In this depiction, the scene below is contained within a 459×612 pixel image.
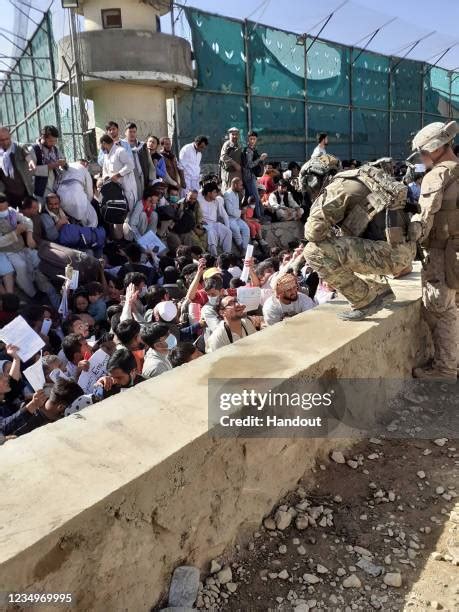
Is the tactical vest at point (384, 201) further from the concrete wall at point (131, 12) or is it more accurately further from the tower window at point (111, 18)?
the tower window at point (111, 18)

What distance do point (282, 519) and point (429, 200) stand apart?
233 cm

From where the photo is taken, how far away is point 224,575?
2.08 meters

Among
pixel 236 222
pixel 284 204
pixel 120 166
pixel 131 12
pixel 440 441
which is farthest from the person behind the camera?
pixel 131 12

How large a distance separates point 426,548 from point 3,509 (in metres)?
1.77

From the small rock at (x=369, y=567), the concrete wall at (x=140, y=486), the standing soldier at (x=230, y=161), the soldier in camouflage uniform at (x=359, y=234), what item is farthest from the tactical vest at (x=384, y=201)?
the standing soldier at (x=230, y=161)

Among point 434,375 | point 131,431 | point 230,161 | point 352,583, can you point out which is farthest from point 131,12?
point 352,583

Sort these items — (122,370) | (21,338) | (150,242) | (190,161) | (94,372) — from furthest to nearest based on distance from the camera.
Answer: (190,161) < (150,242) < (94,372) < (21,338) < (122,370)

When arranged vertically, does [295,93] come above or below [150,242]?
above

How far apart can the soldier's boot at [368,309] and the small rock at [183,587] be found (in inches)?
80.7

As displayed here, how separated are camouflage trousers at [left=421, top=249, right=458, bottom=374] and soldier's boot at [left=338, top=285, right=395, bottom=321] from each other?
289mm

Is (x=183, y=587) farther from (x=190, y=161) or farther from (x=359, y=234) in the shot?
(x=190, y=161)

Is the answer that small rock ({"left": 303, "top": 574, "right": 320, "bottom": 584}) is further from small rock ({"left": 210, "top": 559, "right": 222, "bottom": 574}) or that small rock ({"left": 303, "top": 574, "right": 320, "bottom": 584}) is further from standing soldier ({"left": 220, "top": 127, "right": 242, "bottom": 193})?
standing soldier ({"left": 220, "top": 127, "right": 242, "bottom": 193})

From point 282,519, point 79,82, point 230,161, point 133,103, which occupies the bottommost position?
point 282,519

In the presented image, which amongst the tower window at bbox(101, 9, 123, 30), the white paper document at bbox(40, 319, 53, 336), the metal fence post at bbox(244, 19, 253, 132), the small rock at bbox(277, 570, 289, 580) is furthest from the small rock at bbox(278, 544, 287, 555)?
the tower window at bbox(101, 9, 123, 30)
